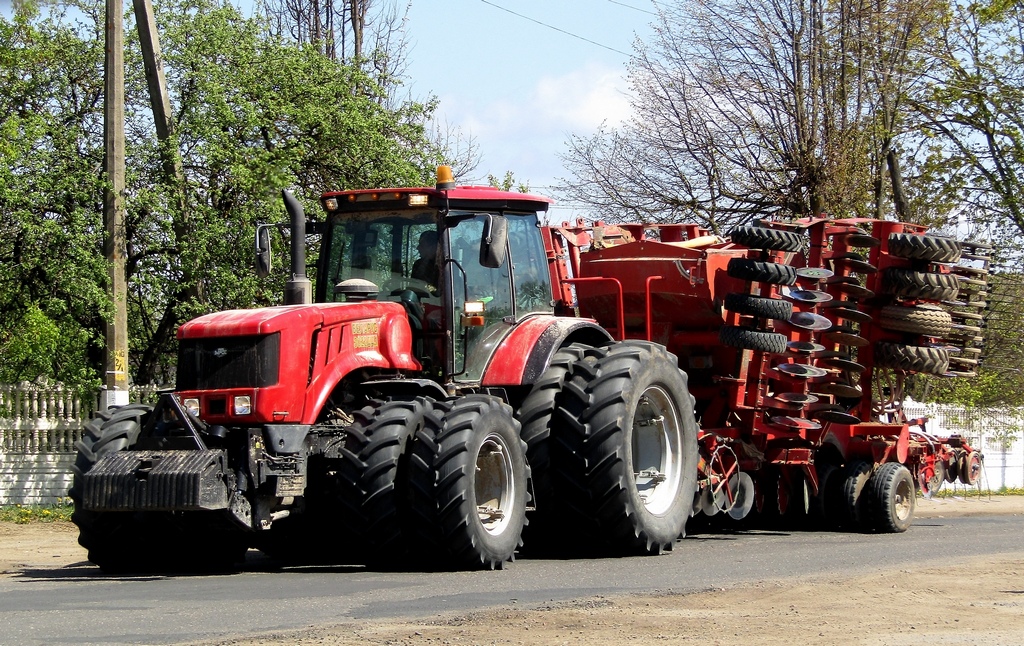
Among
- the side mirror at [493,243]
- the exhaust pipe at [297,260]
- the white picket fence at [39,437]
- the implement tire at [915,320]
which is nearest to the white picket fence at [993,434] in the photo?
the implement tire at [915,320]

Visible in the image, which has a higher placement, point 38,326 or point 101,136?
point 101,136

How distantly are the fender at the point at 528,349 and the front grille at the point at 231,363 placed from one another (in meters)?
2.03

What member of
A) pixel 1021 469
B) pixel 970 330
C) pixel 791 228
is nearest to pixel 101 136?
pixel 791 228

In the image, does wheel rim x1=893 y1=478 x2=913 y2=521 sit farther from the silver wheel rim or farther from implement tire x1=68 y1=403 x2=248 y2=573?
implement tire x1=68 y1=403 x2=248 y2=573

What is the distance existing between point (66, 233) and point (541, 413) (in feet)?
28.6

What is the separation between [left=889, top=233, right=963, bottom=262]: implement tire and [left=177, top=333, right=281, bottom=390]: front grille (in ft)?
26.2

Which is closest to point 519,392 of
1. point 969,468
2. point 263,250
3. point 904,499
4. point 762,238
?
point 263,250

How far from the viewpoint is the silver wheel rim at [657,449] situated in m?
12.2

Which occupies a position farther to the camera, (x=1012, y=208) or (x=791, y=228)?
(x=1012, y=208)

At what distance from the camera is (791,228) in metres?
14.7

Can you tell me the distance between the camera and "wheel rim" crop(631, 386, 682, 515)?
12.2m

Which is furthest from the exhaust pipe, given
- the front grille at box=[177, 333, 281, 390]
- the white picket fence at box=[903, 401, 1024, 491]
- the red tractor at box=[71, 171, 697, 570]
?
the white picket fence at box=[903, 401, 1024, 491]

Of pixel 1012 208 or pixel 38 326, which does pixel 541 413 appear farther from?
pixel 1012 208

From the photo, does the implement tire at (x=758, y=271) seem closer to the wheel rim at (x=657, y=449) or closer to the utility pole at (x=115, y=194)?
the wheel rim at (x=657, y=449)
